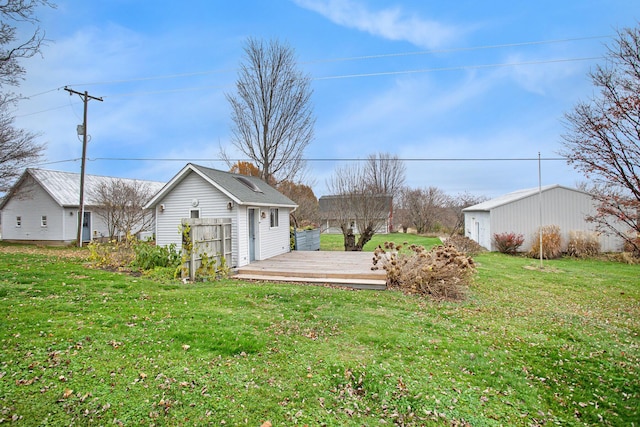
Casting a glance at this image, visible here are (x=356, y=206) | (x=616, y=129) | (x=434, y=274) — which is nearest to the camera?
(x=616, y=129)

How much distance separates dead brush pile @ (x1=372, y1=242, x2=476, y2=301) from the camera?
27.7 feet

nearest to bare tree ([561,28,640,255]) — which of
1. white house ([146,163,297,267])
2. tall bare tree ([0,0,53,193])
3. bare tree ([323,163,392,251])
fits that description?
bare tree ([323,163,392,251])

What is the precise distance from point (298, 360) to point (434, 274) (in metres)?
5.33

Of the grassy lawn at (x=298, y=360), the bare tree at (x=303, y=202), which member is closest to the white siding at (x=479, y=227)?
the bare tree at (x=303, y=202)

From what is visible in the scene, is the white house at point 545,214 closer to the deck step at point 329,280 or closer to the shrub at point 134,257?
the deck step at point 329,280

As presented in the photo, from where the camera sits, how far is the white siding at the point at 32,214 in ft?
70.2

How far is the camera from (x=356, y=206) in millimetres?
17828

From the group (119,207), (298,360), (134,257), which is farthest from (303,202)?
(298,360)

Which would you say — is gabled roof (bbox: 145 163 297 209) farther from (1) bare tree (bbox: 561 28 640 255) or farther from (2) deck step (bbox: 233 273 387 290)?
(1) bare tree (bbox: 561 28 640 255)

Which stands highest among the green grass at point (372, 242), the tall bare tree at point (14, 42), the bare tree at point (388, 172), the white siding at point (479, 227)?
the bare tree at point (388, 172)

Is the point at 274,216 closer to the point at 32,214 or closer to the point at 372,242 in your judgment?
the point at 372,242

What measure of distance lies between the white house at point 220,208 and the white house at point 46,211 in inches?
487

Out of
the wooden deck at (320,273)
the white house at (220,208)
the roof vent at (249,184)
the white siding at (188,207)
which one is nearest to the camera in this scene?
the wooden deck at (320,273)

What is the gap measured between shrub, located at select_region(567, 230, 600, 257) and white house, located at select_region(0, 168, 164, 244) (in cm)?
2836
